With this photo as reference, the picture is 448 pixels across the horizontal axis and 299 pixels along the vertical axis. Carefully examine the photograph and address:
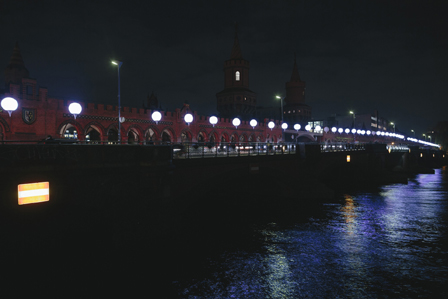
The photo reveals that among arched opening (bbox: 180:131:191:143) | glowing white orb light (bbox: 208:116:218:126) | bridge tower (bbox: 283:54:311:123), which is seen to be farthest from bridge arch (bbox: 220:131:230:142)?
bridge tower (bbox: 283:54:311:123)

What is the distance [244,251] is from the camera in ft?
55.2

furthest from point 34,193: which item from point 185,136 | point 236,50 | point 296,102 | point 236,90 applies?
point 296,102

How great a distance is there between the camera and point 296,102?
114 meters

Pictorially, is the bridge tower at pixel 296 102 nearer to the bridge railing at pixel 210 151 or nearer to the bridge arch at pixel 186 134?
the bridge arch at pixel 186 134

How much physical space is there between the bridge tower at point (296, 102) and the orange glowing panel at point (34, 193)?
10635 cm

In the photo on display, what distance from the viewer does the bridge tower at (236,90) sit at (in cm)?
8900

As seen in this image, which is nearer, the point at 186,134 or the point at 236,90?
the point at 186,134

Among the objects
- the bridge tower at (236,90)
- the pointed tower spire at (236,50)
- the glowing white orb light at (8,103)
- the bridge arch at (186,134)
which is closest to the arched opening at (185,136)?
the bridge arch at (186,134)

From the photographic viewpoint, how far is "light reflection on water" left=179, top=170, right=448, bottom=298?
12.6m

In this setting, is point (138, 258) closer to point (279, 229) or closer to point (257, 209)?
point (279, 229)

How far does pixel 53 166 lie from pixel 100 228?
12.2 ft

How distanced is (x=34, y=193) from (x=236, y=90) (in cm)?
8101

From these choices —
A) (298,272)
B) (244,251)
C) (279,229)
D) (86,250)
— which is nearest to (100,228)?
(86,250)

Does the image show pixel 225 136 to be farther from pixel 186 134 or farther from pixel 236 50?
pixel 236 50
